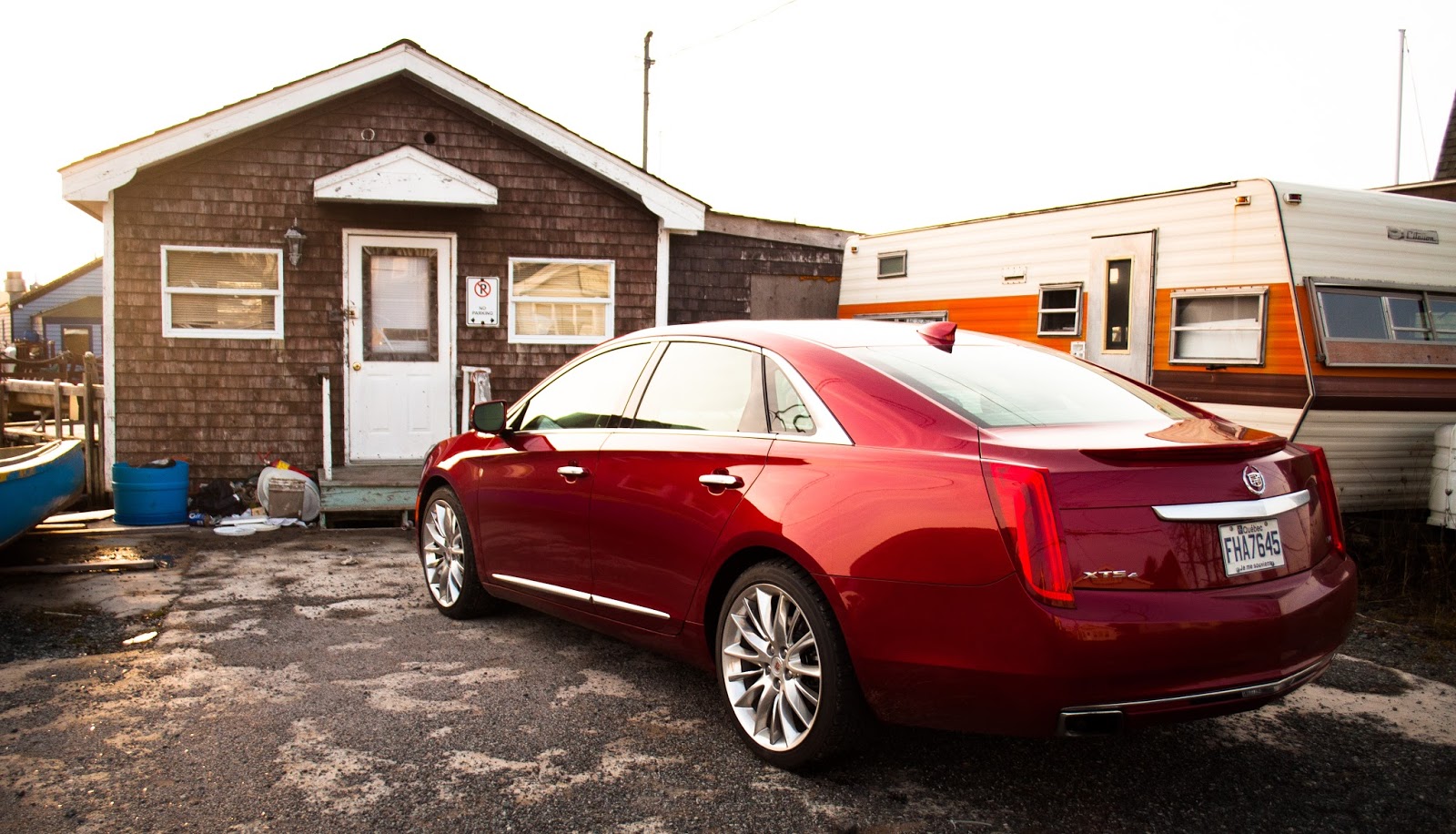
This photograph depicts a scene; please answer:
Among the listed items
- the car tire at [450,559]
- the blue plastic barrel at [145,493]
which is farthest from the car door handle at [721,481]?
the blue plastic barrel at [145,493]

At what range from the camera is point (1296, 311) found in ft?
25.1

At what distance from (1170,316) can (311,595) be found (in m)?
7.06

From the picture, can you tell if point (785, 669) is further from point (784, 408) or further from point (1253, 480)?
point (1253, 480)

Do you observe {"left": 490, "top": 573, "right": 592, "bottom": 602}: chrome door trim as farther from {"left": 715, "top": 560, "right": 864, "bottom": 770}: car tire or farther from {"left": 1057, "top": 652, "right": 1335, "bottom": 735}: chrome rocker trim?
{"left": 1057, "top": 652, "right": 1335, "bottom": 735}: chrome rocker trim

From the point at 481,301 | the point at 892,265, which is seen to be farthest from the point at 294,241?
the point at 892,265

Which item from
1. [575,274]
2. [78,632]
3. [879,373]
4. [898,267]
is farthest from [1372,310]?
[78,632]

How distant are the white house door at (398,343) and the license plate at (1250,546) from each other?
8.92 meters

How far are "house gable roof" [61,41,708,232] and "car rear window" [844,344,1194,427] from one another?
24.3 feet

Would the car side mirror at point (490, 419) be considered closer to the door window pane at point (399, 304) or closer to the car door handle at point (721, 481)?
the car door handle at point (721, 481)

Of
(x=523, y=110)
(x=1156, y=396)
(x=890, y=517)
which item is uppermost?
(x=523, y=110)

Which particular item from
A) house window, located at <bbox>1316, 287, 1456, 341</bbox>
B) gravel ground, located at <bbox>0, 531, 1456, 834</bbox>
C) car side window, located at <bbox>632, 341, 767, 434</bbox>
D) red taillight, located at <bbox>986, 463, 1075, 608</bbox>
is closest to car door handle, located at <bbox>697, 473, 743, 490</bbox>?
car side window, located at <bbox>632, 341, 767, 434</bbox>

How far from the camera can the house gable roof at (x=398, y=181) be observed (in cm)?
977

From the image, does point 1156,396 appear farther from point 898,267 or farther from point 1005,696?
point 898,267

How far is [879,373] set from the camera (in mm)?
3529
